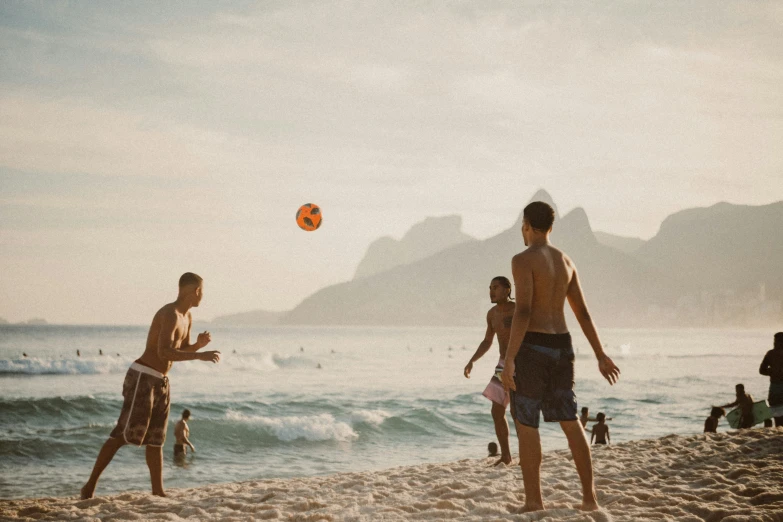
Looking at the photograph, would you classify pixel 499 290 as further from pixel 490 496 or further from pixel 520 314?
pixel 520 314

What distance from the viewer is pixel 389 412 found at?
19.8 m

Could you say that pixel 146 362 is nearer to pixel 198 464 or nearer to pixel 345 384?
pixel 198 464

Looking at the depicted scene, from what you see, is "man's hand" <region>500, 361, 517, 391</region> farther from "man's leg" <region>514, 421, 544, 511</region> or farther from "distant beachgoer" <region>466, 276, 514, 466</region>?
"distant beachgoer" <region>466, 276, 514, 466</region>

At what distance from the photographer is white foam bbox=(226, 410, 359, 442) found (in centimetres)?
1606

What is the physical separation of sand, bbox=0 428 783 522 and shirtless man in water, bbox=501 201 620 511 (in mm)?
592

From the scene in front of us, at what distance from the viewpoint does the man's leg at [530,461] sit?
4665 mm

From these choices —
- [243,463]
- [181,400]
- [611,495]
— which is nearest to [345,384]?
[181,400]

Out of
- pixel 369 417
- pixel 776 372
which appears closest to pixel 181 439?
pixel 369 417

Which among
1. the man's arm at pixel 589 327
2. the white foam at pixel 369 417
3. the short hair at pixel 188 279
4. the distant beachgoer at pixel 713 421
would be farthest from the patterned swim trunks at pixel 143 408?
the white foam at pixel 369 417

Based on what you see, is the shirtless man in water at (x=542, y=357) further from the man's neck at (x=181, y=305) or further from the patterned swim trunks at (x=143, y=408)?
the patterned swim trunks at (x=143, y=408)

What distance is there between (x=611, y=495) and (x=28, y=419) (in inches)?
691

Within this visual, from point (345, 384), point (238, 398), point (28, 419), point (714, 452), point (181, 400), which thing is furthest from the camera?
point (345, 384)

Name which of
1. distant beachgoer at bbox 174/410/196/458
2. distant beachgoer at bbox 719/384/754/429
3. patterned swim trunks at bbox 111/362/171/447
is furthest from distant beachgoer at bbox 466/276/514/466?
distant beachgoer at bbox 174/410/196/458

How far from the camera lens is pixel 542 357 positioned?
15.1 feet
